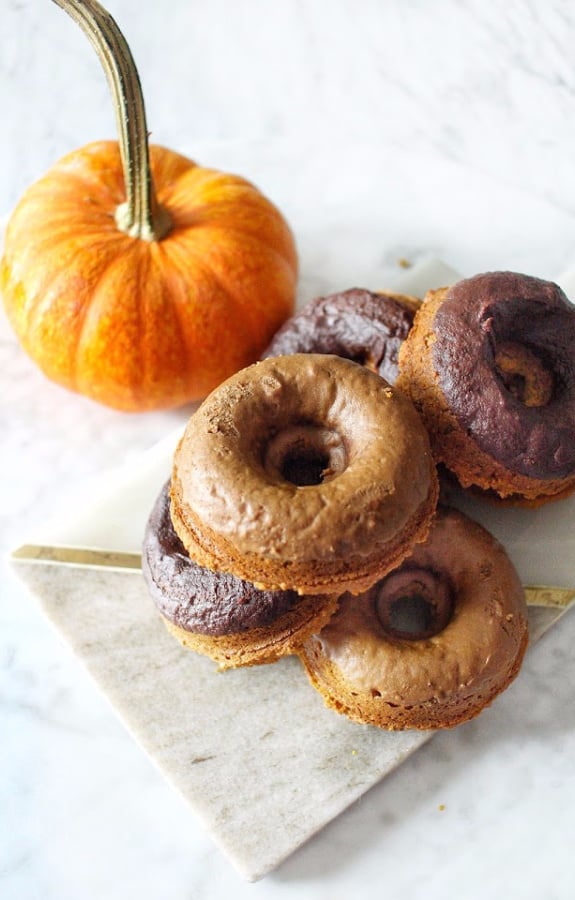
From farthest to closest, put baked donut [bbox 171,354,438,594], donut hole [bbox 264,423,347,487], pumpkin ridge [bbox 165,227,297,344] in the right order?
pumpkin ridge [bbox 165,227,297,344], donut hole [bbox 264,423,347,487], baked donut [bbox 171,354,438,594]

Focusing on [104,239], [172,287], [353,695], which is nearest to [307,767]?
[353,695]

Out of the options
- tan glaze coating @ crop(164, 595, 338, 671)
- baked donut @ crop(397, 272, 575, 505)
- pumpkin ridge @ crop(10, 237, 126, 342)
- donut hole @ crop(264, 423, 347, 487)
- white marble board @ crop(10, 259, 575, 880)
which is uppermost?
baked donut @ crop(397, 272, 575, 505)

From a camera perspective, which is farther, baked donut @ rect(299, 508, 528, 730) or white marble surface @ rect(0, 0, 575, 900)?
white marble surface @ rect(0, 0, 575, 900)

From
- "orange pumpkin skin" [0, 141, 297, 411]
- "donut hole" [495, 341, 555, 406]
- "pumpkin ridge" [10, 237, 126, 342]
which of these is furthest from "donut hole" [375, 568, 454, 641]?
"pumpkin ridge" [10, 237, 126, 342]

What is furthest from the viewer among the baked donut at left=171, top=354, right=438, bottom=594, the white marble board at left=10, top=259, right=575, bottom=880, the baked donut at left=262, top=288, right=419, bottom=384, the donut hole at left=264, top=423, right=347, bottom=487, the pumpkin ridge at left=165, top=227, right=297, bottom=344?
the pumpkin ridge at left=165, top=227, right=297, bottom=344

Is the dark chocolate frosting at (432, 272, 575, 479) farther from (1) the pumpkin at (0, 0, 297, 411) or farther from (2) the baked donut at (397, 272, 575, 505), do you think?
(1) the pumpkin at (0, 0, 297, 411)

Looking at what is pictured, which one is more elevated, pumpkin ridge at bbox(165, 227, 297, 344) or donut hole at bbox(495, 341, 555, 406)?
donut hole at bbox(495, 341, 555, 406)
